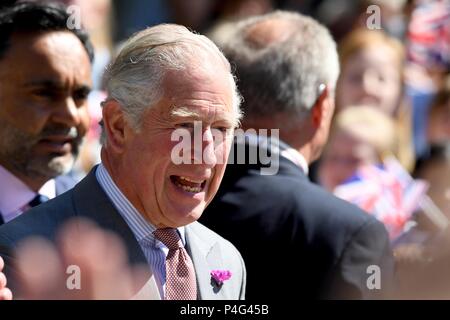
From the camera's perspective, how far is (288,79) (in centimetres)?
426

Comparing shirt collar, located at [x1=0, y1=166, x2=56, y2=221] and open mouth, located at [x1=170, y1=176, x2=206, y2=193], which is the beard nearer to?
shirt collar, located at [x1=0, y1=166, x2=56, y2=221]

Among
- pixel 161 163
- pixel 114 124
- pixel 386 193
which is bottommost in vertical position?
pixel 386 193

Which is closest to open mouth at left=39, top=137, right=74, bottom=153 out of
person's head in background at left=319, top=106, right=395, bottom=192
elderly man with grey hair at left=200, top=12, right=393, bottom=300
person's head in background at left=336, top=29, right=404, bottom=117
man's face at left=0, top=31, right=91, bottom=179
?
man's face at left=0, top=31, right=91, bottom=179

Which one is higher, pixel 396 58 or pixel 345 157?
pixel 396 58

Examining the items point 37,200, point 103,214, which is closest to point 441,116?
point 37,200

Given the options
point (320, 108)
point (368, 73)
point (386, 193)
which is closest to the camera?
point (320, 108)

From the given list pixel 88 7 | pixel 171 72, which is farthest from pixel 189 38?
pixel 88 7

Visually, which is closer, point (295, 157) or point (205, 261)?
point (205, 261)

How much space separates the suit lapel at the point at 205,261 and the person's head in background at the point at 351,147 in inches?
106

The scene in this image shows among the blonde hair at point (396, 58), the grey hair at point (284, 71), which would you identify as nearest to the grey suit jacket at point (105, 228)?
the grey hair at point (284, 71)

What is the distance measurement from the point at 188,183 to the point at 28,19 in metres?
1.58

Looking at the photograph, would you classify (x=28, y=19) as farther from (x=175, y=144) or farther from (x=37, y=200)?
(x=175, y=144)

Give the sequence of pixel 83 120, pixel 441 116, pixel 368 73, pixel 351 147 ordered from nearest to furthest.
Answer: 1. pixel 83 120
2. pixel 351 147
3. pixel 441 116
4. pixel 368 73

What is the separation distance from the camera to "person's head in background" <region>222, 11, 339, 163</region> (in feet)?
14.0
